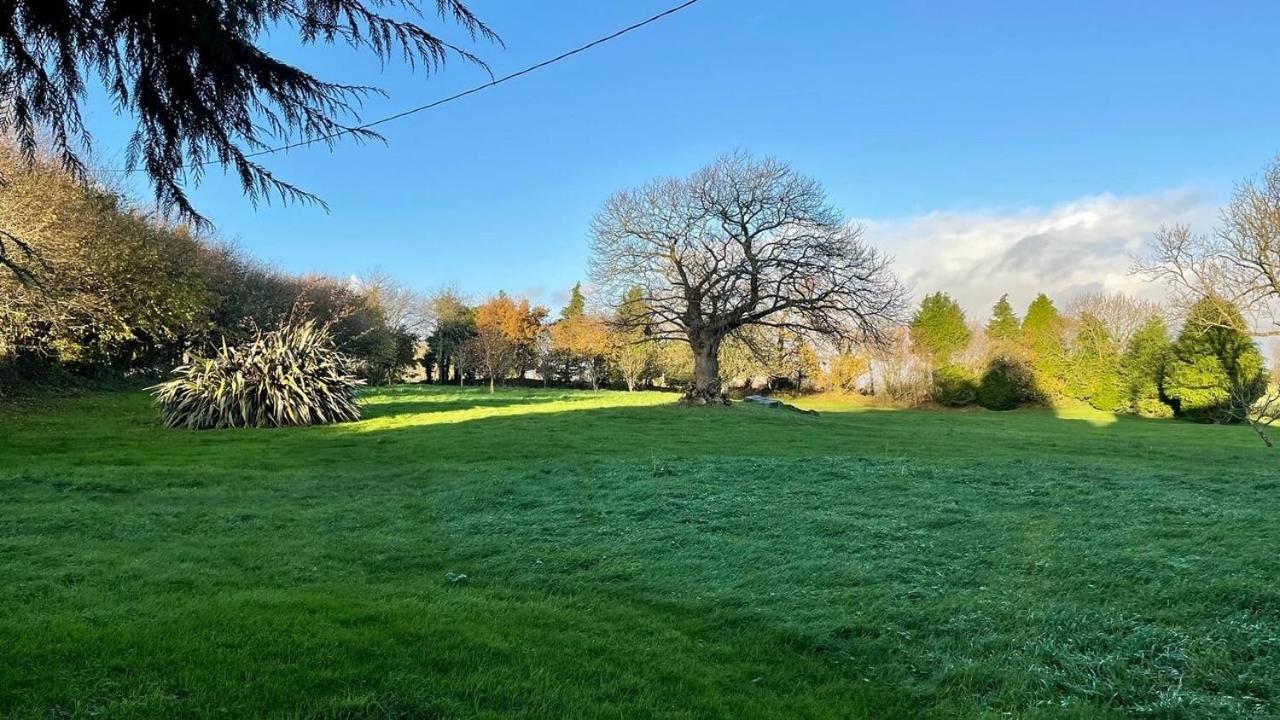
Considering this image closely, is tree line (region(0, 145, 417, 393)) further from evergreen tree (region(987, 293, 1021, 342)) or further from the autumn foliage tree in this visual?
evergreen tree (region(987, 293, 1021, 342))

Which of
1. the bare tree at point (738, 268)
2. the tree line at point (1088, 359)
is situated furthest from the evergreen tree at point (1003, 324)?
the bare tree at point (738, 268)

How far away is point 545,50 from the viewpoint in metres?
6.69

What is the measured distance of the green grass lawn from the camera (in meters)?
2.79

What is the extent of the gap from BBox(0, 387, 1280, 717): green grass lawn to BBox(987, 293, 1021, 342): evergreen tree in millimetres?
33464

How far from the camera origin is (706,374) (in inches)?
870

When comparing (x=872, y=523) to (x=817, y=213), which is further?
(x=817, y=213)

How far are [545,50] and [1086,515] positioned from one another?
20.5 feet

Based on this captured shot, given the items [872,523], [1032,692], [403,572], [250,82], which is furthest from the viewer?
[872,523]

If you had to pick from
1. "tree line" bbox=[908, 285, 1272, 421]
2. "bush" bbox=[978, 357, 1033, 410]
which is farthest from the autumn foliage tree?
"bush" bbox=[978, 357, 1033, 410]

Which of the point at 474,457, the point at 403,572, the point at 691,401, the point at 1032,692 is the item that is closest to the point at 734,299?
the point at 691,401

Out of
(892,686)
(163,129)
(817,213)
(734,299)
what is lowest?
(892,686)

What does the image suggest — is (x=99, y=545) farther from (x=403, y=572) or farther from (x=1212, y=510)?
(x=1212, y=510)

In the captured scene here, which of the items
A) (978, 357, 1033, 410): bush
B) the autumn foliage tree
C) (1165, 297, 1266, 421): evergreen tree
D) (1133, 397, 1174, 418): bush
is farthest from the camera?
the autumn foliage tree

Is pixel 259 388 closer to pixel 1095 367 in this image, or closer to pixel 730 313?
pixel 730 313
